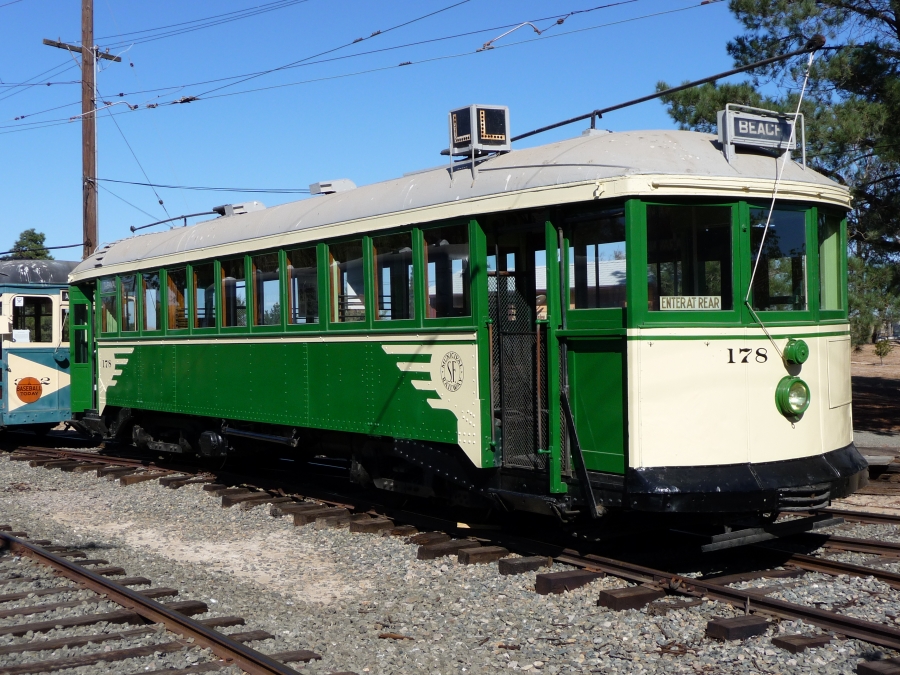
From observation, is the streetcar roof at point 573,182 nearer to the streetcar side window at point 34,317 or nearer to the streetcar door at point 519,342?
the streetcar door at point 519,342

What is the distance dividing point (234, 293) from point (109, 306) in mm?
3623

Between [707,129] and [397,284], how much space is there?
9598mm

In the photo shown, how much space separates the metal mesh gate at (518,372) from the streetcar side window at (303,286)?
2.29m

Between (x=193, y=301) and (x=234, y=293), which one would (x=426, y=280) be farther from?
(x=193, y=301)

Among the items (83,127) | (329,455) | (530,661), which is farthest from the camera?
(83,127)

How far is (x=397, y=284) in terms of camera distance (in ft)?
27.1

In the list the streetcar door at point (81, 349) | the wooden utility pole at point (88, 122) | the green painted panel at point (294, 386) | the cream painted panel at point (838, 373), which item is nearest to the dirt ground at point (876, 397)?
the cream painted panel at point (838, 373)

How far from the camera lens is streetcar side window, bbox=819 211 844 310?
7.17 metres

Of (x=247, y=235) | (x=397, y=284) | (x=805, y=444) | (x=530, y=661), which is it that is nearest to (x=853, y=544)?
(x=805, y=444)

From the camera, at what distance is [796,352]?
6.73 m

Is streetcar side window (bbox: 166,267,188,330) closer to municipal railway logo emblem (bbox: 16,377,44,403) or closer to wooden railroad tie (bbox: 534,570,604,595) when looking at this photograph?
municipal railway logo emblem (bbox: 16,377,44,403)

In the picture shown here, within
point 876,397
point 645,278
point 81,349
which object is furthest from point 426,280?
point 876,397

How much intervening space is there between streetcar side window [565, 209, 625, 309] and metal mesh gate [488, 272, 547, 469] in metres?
0.44

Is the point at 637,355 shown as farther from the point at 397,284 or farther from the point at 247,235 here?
the point at 247,235
